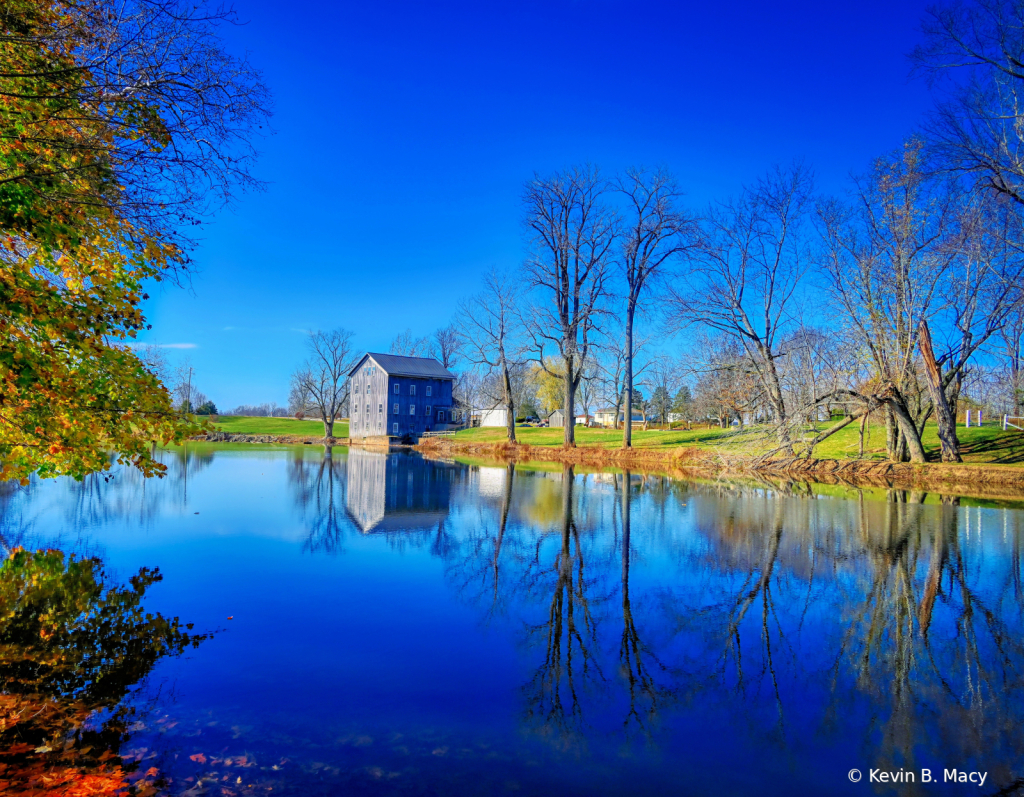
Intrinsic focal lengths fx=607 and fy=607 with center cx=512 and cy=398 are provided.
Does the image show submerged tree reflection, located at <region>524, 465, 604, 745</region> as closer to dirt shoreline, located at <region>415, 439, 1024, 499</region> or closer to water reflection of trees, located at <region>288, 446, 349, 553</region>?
water reflection of trees, located at <region>288, 446, 349, 553</region>

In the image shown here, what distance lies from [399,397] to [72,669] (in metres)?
55.3

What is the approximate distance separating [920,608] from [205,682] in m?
8.04

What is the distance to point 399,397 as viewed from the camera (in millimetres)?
59969

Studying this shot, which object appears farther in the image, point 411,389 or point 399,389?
point 411,389

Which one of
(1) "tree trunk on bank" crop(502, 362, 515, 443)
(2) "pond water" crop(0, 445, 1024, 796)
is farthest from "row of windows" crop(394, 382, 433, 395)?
(2) "pond water" crop(0, 445, 1024, 796)

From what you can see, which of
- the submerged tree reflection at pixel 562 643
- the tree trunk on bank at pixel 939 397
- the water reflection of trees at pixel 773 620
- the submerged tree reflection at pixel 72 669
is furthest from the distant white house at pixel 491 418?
the submerged tree reflection at pixel 72 669

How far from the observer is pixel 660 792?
12.5ft

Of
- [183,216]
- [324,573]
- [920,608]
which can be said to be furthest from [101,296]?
[920,608]

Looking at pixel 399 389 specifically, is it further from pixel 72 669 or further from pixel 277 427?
pixel 72 669

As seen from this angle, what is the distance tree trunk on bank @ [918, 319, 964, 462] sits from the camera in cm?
2264

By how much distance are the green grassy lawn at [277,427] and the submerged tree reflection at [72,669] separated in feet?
198

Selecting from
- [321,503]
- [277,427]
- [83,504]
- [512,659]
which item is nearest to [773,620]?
[512,659]

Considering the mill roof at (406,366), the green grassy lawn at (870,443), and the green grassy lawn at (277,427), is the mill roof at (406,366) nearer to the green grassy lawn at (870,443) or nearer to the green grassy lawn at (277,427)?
the green grassy lawn at (277,427)

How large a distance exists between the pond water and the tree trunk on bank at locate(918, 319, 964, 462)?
1261 cm
